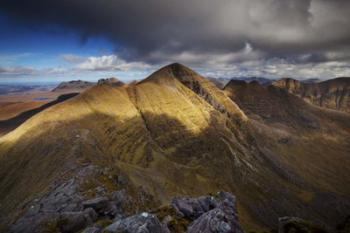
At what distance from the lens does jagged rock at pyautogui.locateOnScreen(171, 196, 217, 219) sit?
4751 cm

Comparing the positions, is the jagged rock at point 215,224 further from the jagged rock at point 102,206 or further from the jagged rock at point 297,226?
the jagged rock at point 102,206

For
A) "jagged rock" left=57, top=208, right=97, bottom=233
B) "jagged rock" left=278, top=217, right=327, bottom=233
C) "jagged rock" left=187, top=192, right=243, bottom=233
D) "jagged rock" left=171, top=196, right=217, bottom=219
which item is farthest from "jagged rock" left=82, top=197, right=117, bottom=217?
"jagged rock" left=278, top=217, right=327, bottom=233

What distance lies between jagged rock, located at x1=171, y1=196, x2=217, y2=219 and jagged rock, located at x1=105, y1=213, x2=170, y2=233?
41.6 feet

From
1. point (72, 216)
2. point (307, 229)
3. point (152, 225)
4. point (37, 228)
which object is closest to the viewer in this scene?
point (307, 229)

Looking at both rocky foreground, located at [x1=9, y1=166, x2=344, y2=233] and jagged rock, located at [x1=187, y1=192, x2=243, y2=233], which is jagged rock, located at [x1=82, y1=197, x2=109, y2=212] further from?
jagged rock, located at [x1=187, y1=192, x2=243, y2=233]

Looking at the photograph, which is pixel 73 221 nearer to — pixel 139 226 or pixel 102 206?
pixel 102 206

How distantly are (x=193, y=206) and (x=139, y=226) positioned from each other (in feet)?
64.6

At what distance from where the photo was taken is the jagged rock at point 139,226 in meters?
32.6

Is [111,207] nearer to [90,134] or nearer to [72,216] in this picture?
Result: [72,216]

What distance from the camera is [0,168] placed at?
148m

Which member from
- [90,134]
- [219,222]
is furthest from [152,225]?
[90,134]

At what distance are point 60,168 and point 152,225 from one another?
3826 inches

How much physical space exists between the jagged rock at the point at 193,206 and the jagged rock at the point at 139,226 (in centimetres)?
1269

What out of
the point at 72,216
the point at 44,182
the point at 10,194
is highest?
the point at 72,216
